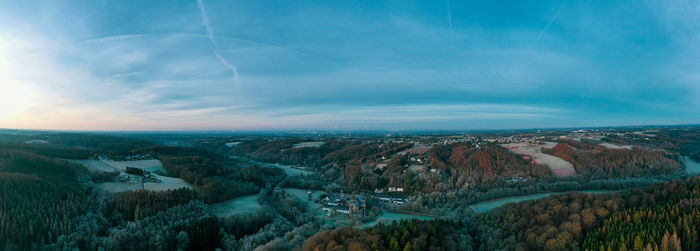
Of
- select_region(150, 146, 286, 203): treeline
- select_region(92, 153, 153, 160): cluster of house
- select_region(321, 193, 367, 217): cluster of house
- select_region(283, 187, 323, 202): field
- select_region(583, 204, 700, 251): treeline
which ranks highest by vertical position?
select_region(92, 153, 153, 160): cluster of house

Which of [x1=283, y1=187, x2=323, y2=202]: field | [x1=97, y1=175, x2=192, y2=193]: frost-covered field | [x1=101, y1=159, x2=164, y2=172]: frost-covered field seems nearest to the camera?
[x1=97, y1=175, x2=192, y2=193]: frost-covered field

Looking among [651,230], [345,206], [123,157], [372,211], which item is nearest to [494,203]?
[372,211]

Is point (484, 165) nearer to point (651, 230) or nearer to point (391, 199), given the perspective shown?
point (391, 199)

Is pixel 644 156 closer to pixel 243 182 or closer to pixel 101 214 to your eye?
pixel 243 182

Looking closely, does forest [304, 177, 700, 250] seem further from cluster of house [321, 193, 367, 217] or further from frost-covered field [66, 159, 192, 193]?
frost-covered field [66, 159, 192, 193]

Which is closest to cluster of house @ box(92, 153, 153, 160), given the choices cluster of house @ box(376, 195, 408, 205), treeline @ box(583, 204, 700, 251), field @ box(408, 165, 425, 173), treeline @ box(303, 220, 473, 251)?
cluster of house @ box(376, 195, 408, 205)

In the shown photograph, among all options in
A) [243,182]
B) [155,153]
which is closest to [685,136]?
[243,182]
